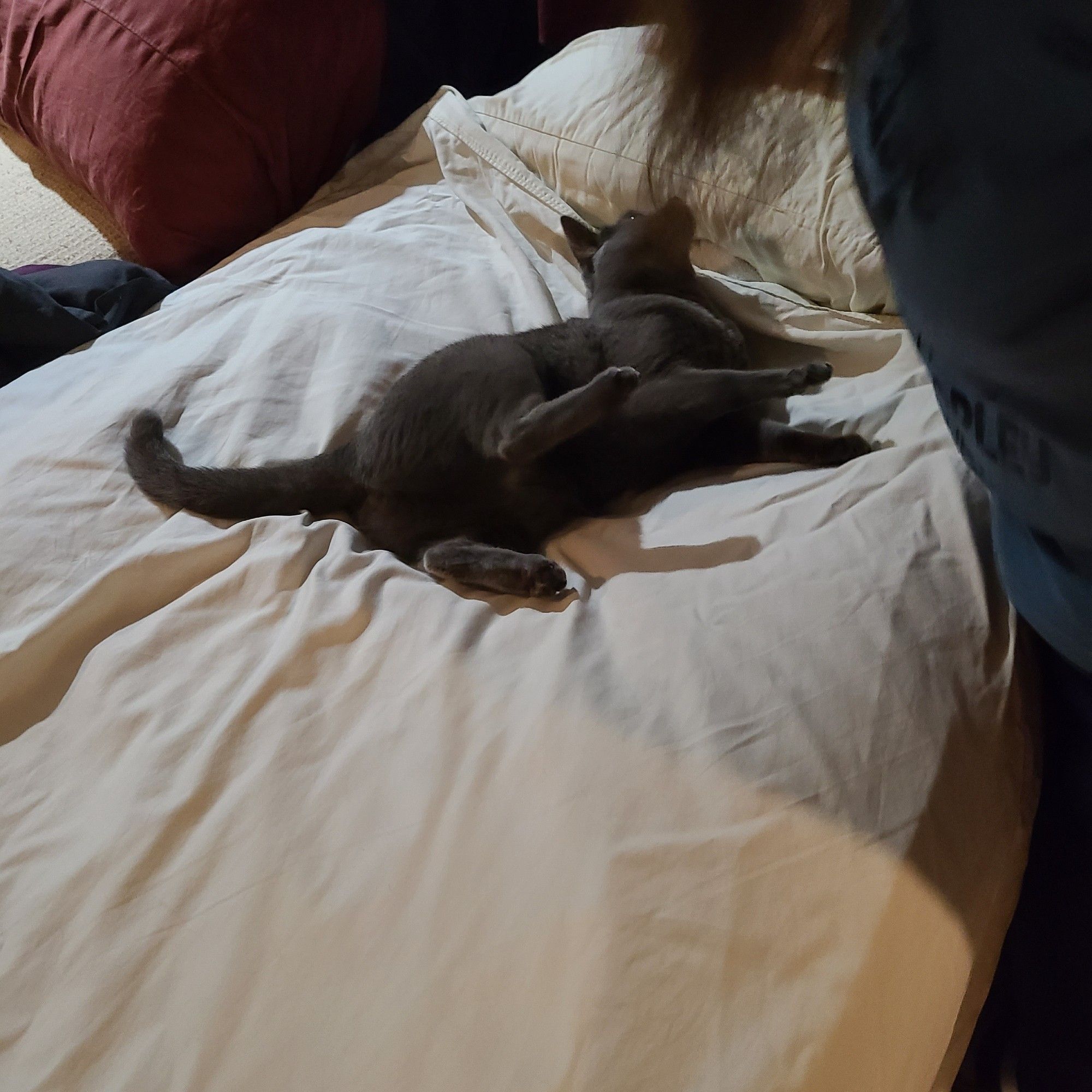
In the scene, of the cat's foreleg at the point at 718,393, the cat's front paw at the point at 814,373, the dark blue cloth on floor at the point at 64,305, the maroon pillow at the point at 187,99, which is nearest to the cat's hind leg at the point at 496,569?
the cat's foreleg at the point at 718,393

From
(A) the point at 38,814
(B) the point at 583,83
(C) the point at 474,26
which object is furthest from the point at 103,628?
(C) the point at 474,26

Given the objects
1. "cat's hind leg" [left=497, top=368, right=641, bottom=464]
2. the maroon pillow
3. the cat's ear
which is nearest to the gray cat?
"cat's hind leg" [left=497, top=368, right=641, bottom=464]

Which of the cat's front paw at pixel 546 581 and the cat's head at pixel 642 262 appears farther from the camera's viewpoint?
the cat's head at pixel 642 262

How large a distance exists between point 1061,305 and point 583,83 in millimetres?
1072

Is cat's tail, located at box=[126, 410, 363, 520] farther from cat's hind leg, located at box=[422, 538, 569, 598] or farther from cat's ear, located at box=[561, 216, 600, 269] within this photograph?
cat's ear, located at box=[561, 216, 600, 269]

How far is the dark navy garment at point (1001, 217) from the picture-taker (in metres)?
0.32

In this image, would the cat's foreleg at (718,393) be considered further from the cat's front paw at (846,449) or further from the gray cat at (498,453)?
the cat's front paw at (846,449)

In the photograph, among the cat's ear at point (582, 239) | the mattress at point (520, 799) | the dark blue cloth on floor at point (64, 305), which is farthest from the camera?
the cat's ear at point (582, 239)

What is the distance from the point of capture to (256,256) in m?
1.22

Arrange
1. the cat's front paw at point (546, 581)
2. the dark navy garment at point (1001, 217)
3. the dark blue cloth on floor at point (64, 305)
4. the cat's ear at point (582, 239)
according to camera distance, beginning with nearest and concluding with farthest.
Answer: the dark navy garment at point (1001, 217), the cat's front paw at point (546, 581), the dark blue cloth on floor at point (64, 305), the cat's ear at point (582, 239)

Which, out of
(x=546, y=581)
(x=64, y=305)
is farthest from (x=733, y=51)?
(x=64, y=305)

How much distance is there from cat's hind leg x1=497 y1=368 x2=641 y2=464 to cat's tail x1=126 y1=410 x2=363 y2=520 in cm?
18

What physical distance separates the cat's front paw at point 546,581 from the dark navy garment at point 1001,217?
0.38m

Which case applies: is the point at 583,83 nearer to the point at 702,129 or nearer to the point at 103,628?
the point at 702,129
